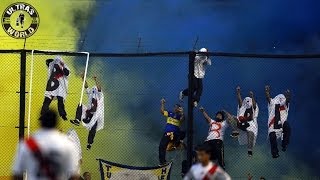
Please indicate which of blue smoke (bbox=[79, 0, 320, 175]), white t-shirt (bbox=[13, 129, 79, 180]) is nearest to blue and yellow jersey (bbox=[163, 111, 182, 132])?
blue smoke (bbox=[79, 0, 320, 175])

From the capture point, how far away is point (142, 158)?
19078 mm

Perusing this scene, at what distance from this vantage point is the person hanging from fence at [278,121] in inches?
677

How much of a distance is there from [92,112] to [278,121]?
3.76 metres

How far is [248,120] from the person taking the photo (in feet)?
57.1

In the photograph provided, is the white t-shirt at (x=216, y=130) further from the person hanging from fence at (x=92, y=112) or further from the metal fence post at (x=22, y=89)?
the metal fence post at (x=22, y=89)

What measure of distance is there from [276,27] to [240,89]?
251 centimetres

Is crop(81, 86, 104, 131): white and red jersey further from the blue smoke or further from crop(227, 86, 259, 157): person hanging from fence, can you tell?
crop(227, 86, 259, 157): person hanging from fence

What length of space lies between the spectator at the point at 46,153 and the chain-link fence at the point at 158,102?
7915 mm

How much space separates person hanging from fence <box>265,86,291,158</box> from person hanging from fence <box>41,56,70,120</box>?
4162mm

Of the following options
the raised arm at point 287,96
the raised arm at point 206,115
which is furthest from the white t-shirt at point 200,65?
the raised arm at point 287,96

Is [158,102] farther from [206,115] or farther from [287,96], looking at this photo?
[287,96]

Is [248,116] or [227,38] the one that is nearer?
[248,116]

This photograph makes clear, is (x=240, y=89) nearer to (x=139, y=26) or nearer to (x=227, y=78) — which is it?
(x=227, y=78)

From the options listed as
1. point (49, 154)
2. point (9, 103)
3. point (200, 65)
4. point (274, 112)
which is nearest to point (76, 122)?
point (200, 65)
